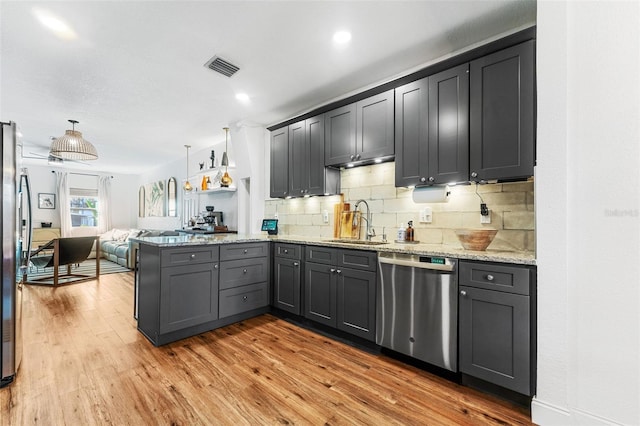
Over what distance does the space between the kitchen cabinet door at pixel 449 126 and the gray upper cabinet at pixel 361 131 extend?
403 mm

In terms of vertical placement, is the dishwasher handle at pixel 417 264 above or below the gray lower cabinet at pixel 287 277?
above

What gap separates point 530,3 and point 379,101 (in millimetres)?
1250

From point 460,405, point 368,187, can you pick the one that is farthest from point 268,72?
point 460,405

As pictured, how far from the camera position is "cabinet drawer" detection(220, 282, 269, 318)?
306 centimetres

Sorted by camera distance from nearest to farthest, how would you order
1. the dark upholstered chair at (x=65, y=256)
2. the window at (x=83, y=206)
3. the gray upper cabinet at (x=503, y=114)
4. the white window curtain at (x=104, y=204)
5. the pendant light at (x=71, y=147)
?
1. the gray upper cabinet at (x=503, y=114)
2. the pendant light at (x=71, y=147)
3. the dark upholstered chair at (x=65, y=256)
4. the window at (x=83, y=206)
5. the white window curtain at (x=104, y=204)

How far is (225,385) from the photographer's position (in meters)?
2.00

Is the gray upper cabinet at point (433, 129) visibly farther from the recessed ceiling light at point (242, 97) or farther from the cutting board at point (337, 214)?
the recessed ceiling light at point (242, 97)

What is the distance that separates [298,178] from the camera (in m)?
3.63

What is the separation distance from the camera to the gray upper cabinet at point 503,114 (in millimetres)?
1924

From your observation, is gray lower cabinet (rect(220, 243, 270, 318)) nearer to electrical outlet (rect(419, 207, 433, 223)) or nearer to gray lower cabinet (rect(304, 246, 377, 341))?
gray lower cabinet (rect(304, 246, 377, 341))

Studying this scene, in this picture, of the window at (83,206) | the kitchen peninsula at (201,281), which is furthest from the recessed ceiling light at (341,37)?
the window at (83,206)
